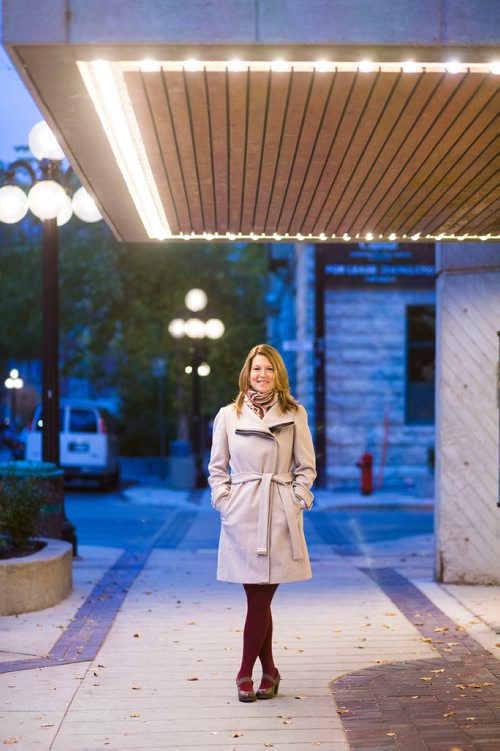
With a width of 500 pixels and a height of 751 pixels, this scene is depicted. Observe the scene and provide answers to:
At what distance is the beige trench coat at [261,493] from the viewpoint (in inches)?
248

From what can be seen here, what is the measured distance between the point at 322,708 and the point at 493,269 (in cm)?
558

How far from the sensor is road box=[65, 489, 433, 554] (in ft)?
51.8

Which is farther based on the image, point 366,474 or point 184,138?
point 366,474

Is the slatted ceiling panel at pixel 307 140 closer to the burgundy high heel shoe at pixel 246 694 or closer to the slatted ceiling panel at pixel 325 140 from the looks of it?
the slatted ceiling panel at pixel 325 140

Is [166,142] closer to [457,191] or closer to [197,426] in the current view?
[457,191]

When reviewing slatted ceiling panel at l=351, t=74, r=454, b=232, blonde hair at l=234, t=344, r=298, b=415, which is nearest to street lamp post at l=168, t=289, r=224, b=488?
slatted ceiling panel at l=351, t=74, r=454, b=232

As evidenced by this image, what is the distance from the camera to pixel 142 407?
116ft

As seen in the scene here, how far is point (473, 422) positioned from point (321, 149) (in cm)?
434

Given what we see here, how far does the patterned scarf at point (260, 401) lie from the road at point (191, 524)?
8486mm

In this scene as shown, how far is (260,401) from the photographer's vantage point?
21.3ft

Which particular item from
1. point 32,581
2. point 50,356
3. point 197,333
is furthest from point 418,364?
point 32,581

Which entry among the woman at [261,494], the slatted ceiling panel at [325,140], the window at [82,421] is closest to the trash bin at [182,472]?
the window at [82,421]

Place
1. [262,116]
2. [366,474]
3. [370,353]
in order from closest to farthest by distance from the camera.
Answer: [262,116]
[366,474]
[370,353]

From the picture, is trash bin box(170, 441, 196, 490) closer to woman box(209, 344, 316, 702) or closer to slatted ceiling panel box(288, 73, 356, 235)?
slatted ceiling panel box(288, 73, 356, 235)
